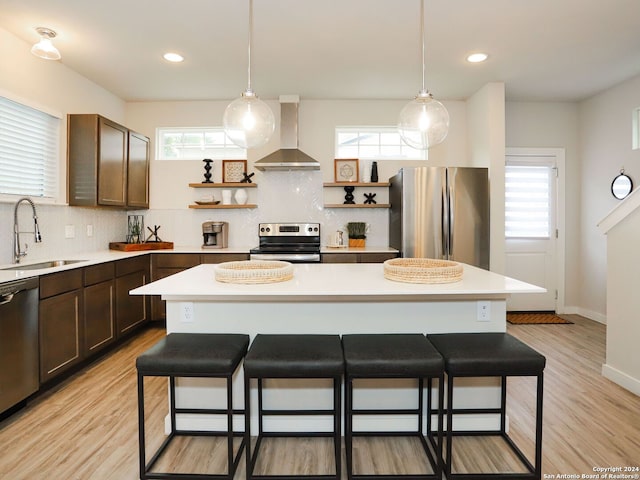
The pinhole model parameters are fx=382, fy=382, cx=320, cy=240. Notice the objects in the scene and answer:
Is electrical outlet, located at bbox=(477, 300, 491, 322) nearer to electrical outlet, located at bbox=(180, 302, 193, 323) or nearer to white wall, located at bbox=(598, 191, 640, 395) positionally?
white wall, located at bbox=(598, 191, 640, 395)

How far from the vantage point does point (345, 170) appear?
4.77m

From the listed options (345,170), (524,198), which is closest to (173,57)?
(345,170)

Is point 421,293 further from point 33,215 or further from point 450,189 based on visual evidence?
point 33,215

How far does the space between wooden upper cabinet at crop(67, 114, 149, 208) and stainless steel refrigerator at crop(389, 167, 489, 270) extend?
3013mm

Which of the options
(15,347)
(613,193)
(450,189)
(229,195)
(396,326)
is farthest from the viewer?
(229,195)

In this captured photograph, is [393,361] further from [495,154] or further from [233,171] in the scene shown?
[233,171]

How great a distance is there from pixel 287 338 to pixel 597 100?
4967mm

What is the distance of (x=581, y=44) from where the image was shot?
3.32 metres

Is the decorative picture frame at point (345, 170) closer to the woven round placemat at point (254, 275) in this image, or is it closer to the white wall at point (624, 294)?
the white wall at point (624, 294)

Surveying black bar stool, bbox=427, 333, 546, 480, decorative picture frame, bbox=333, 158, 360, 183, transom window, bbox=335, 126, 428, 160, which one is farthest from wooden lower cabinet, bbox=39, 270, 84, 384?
transom window, bbox=335, 126, 428, 160

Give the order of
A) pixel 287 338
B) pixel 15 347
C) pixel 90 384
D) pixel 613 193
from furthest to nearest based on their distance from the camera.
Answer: pixel 613 193 → pixel 90 384 → pixel 15 347 → pixel 287 338

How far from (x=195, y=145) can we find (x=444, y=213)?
3.20 meters

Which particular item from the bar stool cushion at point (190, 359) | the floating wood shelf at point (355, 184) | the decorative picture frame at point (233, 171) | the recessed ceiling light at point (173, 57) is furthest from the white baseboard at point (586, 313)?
the recessed ceiling light at point (173, 57)

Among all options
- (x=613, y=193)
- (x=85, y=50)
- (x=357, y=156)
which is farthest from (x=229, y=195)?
(x=613, y=193)
